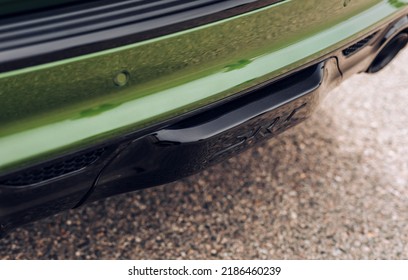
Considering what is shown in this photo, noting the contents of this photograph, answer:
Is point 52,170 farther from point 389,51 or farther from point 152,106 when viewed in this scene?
point 389,51

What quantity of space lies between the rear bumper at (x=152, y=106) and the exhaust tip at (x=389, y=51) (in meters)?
0.45

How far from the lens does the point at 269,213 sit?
2.23m

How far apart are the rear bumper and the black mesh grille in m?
0.11

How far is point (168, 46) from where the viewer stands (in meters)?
1.36

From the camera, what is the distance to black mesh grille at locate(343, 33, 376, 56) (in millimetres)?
1905

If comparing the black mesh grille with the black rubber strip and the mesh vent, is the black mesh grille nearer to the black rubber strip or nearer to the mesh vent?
the black rubber strip

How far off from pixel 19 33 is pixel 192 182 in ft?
4.10

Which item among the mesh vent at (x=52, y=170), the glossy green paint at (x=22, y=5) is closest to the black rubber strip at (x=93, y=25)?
the glossy green paint at (x=22, y=5)

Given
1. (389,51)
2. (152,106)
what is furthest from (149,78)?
(389,51)

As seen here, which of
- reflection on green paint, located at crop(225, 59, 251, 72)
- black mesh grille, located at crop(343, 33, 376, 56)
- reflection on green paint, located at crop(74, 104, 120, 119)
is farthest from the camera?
black mesh grille, located at crop(343, 33, 376, 56)

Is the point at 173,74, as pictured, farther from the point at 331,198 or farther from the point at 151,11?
the point at 331,198

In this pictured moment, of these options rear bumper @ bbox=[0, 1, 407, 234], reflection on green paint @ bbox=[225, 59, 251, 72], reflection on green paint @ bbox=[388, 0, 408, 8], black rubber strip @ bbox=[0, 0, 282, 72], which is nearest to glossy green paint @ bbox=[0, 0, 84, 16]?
black rubber strip @ bbox=[0, 0, 282, 72]

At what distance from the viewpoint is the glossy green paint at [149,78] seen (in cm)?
122

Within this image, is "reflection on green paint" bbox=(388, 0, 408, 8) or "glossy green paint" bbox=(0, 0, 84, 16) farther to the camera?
"reflection on green paint" bbox=(388, 0, 408, 8)
